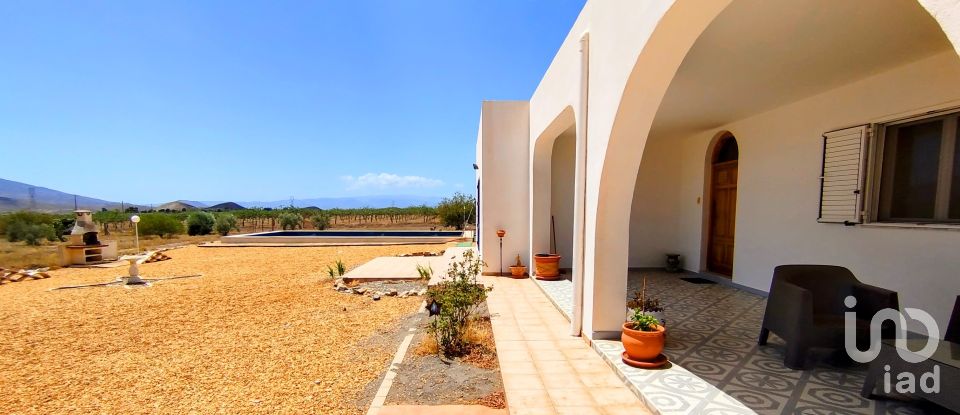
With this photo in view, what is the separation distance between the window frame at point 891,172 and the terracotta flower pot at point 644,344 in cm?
309

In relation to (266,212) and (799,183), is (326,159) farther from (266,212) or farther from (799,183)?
(799,183)

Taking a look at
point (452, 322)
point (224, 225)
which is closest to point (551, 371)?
point (452, 322)

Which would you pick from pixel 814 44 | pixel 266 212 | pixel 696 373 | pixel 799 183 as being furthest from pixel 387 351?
pixel 266 212

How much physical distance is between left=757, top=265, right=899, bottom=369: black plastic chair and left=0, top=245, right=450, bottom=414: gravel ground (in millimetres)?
3712

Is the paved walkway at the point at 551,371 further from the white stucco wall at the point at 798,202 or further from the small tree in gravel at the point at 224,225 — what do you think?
the small tree in gravel at the point at 224,225

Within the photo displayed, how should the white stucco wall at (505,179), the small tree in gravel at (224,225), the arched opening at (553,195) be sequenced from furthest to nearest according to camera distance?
the small tree in gravel at (224,225), the white stucco wall at (505,179), the arched opening at (553,195)

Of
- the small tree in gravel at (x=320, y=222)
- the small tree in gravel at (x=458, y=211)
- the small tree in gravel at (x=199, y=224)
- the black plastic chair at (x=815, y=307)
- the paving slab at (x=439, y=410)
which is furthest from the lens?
the small tree in gravel at (x=320, y=222)

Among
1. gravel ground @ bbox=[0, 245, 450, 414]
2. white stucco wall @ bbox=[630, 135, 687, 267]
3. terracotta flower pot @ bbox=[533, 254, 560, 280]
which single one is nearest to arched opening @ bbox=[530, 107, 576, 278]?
terracotta flower pot @ bbox=[533, 254, 560, 280]

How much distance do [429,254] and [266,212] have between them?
25.7 meters

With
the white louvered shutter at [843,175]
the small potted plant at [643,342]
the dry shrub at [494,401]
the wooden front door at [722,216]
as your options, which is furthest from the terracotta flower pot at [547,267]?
the dry shrub at [494,401]

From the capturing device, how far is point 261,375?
350cm

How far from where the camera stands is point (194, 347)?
4.31 metres

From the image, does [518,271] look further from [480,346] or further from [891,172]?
[891,172]

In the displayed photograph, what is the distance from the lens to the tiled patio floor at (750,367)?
2396mm
